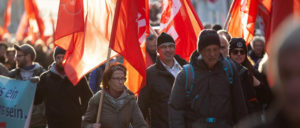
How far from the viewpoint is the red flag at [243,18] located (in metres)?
9.38

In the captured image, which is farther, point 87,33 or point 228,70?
point 87,33

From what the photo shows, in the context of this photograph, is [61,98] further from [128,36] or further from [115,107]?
[115,107]

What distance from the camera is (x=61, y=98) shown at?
7602mm

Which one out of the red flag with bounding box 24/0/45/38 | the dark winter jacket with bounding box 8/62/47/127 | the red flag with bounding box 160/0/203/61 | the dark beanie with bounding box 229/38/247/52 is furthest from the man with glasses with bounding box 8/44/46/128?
the red flag with bounding box 24/0/45/38

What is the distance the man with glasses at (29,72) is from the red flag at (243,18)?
3148 millimetres

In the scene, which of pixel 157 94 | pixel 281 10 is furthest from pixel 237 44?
pixel 157 94

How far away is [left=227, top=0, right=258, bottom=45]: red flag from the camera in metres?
9.38

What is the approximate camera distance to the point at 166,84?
7156 mm

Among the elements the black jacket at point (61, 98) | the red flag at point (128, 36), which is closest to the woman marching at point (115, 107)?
the red flag at point (128, 36)

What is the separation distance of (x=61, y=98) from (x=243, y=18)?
352 cm

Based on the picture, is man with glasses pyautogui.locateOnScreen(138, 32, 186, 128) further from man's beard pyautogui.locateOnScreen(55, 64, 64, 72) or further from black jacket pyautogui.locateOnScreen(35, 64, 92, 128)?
man's beard pyautogui.locateOnScreen(55, 64, 64, 72)

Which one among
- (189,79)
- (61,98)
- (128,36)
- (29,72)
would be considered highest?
(128,36)

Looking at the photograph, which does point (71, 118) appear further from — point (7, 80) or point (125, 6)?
point (125, 6)

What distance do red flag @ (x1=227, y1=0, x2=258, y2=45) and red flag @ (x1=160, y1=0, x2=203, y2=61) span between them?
745mm
